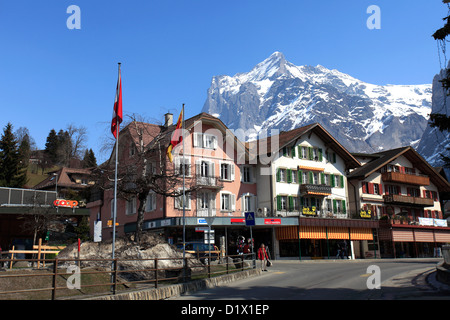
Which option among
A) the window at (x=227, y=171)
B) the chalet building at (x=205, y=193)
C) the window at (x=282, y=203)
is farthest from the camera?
the window at (x=282, y=203)

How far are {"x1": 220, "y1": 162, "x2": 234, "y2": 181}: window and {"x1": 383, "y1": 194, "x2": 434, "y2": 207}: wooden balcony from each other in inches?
764

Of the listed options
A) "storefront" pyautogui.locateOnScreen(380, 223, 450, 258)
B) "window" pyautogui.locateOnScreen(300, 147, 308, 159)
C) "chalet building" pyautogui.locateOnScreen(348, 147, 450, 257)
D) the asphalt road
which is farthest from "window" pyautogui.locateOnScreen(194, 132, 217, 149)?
the asphalt road

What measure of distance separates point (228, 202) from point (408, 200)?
23065 millimetres

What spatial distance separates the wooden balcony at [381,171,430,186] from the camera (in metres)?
50.9

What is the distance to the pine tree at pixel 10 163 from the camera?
69688mm

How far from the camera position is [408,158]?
55188mm

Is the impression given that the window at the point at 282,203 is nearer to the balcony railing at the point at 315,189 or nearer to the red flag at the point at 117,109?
the balcony railing at the point at 315,189

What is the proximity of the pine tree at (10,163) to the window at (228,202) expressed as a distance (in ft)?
137

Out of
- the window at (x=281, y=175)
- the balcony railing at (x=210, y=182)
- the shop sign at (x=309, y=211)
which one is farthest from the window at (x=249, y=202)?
the shop sign at (x=309, y=211)

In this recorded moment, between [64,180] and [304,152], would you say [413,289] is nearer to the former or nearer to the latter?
[304,152]

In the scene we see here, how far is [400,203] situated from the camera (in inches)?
2041
